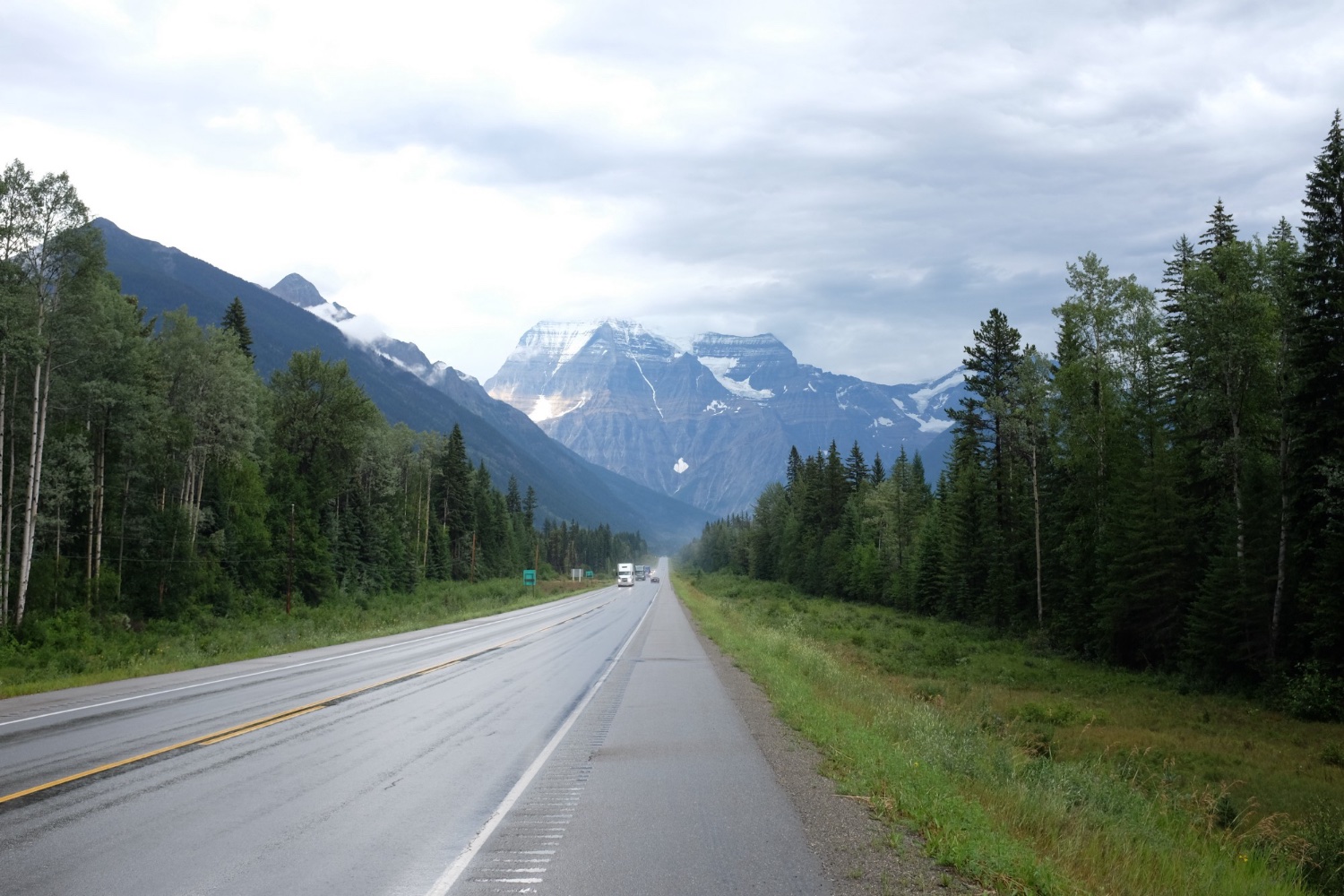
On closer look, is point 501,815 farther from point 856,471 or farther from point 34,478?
point 856,471

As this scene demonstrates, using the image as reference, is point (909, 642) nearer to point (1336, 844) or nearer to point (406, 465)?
point (1336, 844)

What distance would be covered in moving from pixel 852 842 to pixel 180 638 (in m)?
40.2

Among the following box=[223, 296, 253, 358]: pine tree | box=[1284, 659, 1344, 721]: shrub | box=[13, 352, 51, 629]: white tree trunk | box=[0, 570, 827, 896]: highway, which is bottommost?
box=[1284, 659, 1344, 721]: shrub

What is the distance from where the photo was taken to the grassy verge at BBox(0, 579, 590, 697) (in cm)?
2222

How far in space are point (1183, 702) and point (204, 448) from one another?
48.6m

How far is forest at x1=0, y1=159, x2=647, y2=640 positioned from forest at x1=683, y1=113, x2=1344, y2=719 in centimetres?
3939

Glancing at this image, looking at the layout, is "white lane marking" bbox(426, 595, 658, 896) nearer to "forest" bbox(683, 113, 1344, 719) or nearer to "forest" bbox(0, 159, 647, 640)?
"forest" bbox(683, 113, 1344, 719)

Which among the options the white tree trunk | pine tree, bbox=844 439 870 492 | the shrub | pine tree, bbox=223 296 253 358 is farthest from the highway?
pine tree, bbox=844 439 870 492

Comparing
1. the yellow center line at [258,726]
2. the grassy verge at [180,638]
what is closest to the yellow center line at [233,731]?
the yellow center line at [258,726]

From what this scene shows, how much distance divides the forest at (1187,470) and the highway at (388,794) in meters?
19.3

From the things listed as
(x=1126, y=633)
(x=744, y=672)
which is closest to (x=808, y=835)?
(x=744, y=672)

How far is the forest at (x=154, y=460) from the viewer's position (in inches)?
1219

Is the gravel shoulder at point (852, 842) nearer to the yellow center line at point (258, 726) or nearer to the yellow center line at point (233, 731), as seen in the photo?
the yellow center line at point (258, 726)

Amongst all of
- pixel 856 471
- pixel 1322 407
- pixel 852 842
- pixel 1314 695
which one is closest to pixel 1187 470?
pixel 1322 407
